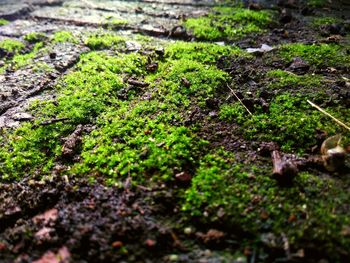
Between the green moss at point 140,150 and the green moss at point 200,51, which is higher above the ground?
the green moss at point 200,51

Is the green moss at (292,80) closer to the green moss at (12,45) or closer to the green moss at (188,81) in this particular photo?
the green moss at (188,81)

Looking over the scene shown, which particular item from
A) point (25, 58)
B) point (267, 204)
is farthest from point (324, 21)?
point (25, 58)

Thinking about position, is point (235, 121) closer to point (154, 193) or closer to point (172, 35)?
point (154, 193)

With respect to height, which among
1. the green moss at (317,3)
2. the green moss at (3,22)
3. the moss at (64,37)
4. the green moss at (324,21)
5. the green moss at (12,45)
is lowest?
the green moss at (12,45)

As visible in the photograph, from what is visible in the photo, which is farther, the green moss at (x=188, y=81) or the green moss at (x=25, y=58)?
the green moss at (x=25, y=58)

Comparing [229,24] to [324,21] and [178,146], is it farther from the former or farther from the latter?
[178,146]

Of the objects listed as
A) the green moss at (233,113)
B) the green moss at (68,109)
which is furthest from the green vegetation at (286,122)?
the green moss at (68,109)

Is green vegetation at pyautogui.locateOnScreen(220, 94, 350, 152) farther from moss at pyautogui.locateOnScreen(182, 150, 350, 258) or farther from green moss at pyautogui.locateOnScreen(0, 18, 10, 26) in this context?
green moss at pyautogui.locateOnScreen(0, 18, 10, 26)
